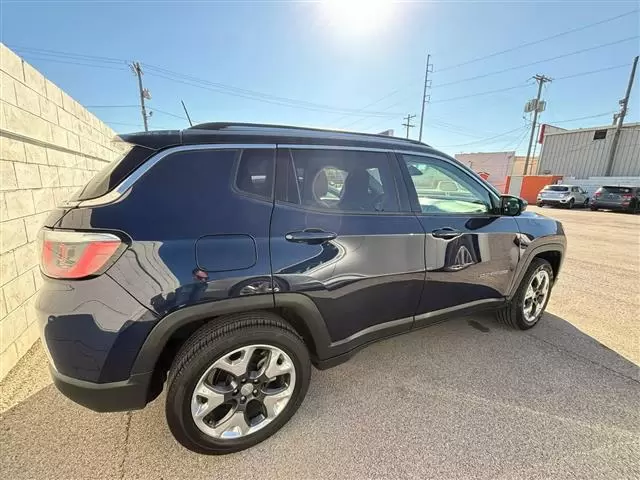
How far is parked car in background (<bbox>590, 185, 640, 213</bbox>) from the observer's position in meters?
17.2

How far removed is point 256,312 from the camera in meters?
1.80

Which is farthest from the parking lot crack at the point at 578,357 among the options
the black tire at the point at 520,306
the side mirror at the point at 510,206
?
the side mirror at the point at 510,206

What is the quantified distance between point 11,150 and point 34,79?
0.89m

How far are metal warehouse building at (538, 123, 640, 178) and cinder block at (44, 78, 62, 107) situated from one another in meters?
35.7

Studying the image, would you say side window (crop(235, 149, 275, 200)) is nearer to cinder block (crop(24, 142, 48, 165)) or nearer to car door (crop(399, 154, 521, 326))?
car door (crop(399, 154, 521, 326))

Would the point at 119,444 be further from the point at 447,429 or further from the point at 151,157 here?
the point at 447,429

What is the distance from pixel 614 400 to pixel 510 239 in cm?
137

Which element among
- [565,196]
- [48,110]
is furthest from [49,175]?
[565,196]

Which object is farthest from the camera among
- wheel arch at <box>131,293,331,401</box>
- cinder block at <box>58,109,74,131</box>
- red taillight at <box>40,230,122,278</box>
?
cinder block at <box>58,109,74,131</box>

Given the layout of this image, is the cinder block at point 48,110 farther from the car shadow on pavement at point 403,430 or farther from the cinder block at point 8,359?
the car shadow on pavement at point 403,430

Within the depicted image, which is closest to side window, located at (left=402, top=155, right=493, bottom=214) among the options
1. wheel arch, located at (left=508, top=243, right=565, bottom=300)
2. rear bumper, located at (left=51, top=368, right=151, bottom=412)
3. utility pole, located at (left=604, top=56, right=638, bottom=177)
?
wheel arch, located at (left=508, top=243, right=565, bottom=300)

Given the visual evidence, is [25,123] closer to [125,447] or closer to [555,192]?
[125,447]

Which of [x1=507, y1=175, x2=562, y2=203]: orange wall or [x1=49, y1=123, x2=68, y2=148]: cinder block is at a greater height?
[x1=49, y1=123, x2=68, y2=148]: cinder block

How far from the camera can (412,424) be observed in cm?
205
